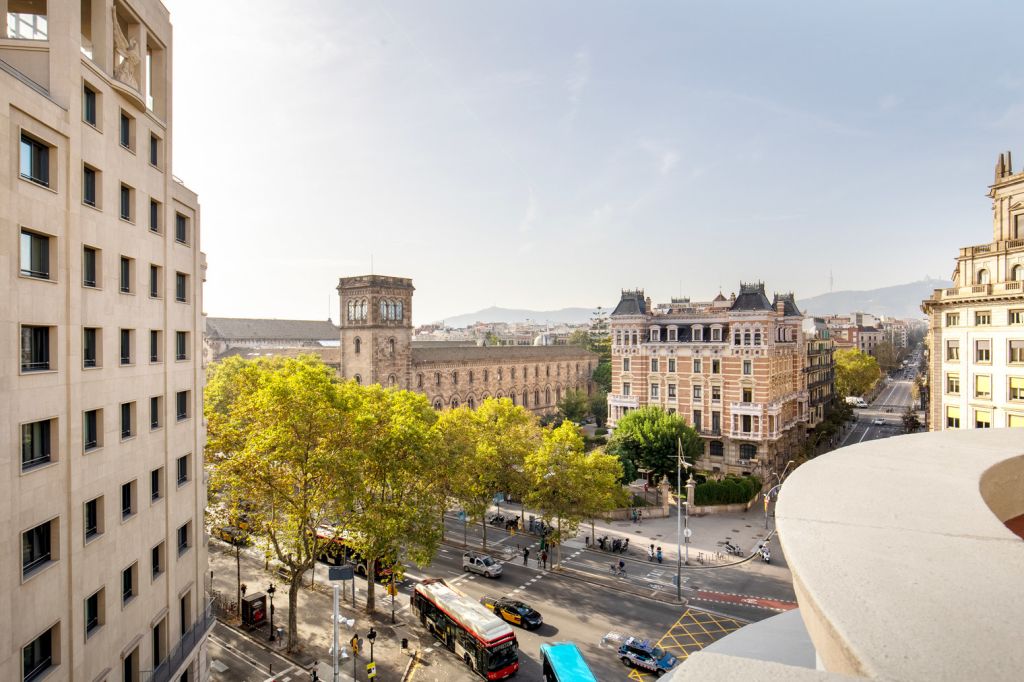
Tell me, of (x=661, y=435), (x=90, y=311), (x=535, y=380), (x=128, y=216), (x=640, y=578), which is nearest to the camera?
(x=90, y=311)

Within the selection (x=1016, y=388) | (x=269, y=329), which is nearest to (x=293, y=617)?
(x=1016, y=388)

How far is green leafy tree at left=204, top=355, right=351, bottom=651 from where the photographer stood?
93.2 ft

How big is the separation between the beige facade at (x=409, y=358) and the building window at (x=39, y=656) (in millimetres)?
47753

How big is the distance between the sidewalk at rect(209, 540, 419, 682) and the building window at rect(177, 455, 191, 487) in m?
10.6

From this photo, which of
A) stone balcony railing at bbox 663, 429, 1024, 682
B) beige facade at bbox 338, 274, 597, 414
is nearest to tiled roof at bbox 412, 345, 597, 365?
beige facade at bbox 338, 274, 597, 414

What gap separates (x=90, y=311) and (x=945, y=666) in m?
21.6

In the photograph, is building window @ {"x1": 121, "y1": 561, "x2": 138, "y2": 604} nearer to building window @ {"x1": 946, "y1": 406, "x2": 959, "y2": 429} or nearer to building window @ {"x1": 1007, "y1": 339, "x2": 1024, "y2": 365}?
building window @ {"x1": 1007, "y1": 339, "x2": 1024, "y2": 365}

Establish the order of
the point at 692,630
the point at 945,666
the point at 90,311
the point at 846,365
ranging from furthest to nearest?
the point at 846,365
the point at 692,630
the point at 90,311
the point at 945,666

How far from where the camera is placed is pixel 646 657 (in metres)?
27.2

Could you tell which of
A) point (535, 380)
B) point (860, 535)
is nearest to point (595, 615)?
point (860, 535)

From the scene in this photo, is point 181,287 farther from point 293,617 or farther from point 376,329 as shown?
point 376,329

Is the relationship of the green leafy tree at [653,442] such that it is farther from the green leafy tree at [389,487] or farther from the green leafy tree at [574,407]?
the green leafy tree at [574,407]

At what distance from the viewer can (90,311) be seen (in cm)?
1828

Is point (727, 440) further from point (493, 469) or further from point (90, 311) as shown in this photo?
point (90, 311)
